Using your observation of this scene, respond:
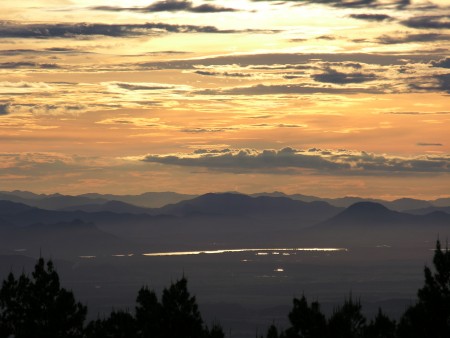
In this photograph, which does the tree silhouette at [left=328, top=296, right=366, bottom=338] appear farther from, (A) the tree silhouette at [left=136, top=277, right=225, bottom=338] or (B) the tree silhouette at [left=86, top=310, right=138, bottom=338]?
(B) the tree silhouette at [left=86, top=310, right=138, bottom=338]

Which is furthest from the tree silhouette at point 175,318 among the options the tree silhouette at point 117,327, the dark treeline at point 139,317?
the tree silhouette at point 117,327

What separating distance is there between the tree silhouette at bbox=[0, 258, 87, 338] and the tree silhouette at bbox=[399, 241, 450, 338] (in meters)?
25.4

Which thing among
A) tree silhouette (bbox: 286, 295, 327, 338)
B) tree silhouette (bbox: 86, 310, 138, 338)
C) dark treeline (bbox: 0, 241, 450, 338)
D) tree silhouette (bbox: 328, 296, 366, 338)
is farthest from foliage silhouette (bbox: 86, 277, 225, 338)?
tree silhouette (bbox: 328, 296, 366, 338)

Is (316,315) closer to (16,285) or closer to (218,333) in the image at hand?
(218,333)

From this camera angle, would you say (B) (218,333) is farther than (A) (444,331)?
Yes

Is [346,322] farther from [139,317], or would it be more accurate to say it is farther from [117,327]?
[117,327]

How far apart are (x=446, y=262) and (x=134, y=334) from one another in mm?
26325

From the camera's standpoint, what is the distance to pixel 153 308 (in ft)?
229

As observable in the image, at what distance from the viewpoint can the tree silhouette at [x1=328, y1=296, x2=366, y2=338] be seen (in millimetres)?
66750

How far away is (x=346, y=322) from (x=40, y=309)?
946 inches

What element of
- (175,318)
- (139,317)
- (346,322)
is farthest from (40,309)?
(346,322)

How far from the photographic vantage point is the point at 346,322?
222 feet

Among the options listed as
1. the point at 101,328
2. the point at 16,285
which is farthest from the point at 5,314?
the point at 101,328

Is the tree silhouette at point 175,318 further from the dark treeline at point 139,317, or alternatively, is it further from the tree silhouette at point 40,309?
the tree silhouette at point 40,309
